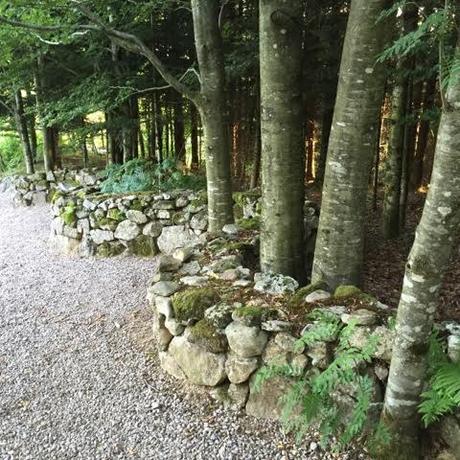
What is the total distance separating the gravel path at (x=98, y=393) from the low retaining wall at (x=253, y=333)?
0.58ft

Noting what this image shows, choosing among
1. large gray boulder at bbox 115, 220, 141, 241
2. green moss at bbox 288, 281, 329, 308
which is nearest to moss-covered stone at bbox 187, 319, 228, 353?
green moss at bbox 288, 281, 329, 308

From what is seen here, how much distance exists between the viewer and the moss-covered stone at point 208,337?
3.21 meters

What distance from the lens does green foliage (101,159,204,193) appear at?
7656 millimetres

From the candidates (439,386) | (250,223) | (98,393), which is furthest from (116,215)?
(439,386)

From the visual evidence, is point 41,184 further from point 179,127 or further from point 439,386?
point 439,386

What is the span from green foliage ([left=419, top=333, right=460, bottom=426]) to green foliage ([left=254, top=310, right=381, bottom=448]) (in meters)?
0.32

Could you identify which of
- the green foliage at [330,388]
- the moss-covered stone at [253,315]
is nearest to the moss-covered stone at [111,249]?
the moss-covered stone at [253,315]

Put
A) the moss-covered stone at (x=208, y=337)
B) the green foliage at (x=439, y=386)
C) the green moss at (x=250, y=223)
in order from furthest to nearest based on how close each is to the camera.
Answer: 1. the green moss at (x=250, y=223)
2. the moss-covered stone at (x=208, y=337)
3. the green foliage at (x=439, y=386)

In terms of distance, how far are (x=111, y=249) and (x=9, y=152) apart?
537 inches

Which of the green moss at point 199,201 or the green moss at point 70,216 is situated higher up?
the green moss at point 199,201

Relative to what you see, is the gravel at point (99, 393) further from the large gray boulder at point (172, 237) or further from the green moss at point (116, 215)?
the green moss at point (116, 215)

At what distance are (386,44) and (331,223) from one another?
1453mm

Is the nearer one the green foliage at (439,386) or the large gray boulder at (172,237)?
the green foliage at (439,386)

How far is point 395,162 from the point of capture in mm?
6016
